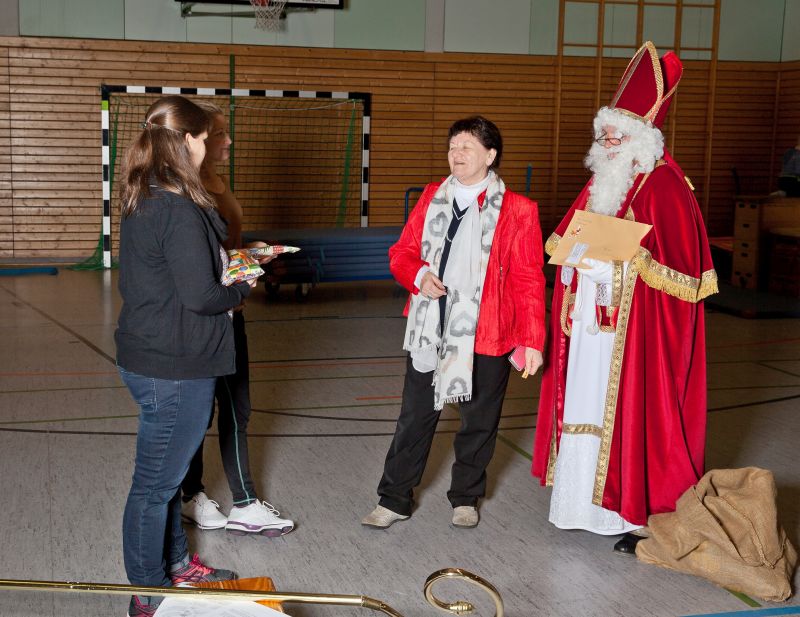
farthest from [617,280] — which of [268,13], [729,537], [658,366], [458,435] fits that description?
[268,13]

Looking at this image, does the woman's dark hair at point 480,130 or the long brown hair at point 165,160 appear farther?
the woman's dark hair at point 480,130

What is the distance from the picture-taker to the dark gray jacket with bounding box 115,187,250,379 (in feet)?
8.59

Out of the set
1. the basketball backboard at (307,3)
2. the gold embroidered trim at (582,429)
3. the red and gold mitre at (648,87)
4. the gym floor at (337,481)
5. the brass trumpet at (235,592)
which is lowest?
the gym floor at (337,481)

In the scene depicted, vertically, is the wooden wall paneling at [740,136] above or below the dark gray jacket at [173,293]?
above

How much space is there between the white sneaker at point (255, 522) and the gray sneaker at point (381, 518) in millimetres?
309

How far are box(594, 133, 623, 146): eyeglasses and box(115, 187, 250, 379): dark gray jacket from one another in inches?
64.2

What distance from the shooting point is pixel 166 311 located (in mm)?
2678

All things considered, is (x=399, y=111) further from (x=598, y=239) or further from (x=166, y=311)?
(x=166, y=311)

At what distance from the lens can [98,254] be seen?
11.8 metres

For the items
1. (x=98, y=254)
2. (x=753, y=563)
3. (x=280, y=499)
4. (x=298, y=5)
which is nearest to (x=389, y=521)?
(x=280, y=499)

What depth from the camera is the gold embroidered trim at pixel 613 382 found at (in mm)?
3518

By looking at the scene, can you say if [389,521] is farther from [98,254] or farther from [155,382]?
[98,254]

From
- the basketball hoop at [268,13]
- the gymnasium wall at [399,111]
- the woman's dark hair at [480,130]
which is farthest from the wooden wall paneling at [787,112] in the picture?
the woman's dark hair at [480,130]

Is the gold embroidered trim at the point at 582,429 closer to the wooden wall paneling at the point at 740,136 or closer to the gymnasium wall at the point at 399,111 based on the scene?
the gymnasium wall at the point at 399,111
